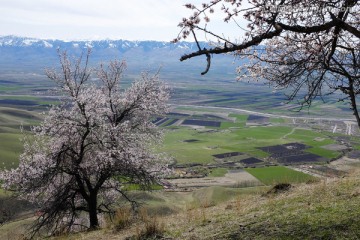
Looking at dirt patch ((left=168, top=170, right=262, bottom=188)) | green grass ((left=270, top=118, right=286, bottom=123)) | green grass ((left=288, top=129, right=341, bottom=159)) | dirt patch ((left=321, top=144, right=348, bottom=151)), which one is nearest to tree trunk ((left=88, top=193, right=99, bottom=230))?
dirt patch ((left=168, top=170, right=262, bottom=188))

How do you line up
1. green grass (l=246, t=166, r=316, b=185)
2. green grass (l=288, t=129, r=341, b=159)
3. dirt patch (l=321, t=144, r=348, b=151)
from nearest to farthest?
green grass (l=246, t=166, r=316, b=185) → green grass (l=288, t=129, r=341, b=159) → dirt patch (l=321, t=144, r=348, b=151)

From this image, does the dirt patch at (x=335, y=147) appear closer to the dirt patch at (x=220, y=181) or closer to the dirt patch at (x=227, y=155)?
the dirt patch at (x=227, y=155)

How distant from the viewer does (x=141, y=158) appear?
2288cm

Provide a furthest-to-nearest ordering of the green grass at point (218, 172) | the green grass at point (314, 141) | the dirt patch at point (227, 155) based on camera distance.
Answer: the dirt patch at point (227, 155), the green grass at point (314, 141), the green grass at point (218, 172)

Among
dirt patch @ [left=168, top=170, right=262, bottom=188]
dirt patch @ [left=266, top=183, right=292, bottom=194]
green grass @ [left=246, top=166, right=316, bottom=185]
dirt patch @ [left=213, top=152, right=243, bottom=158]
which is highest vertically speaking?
dirt patch @ [left=266, top=183, right=292, bottom=194]

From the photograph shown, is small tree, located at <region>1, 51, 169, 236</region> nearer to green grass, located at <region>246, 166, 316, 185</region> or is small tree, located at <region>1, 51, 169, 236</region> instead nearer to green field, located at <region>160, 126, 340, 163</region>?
green grass, located at <region>246, 166, 316, 185</region>

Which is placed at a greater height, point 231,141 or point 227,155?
point 231,141

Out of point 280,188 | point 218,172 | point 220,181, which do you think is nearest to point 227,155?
point 218,172

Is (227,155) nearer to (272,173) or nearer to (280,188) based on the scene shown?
(272,173)

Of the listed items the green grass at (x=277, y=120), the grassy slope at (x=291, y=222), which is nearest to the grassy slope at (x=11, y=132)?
the grassy slope at (x=291, y=222)

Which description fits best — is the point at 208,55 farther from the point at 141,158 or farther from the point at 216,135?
the point at 216,135

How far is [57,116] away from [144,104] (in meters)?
6.01

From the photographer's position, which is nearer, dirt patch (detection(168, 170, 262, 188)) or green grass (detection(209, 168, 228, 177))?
dirt patch (detection(168, 170, 262, 188))

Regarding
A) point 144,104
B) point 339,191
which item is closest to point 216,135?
point 144,104
